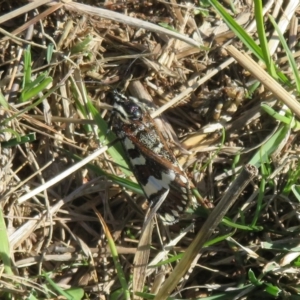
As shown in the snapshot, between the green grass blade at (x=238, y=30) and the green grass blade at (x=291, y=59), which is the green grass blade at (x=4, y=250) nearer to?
the green grass blade at (x=238, y=30)

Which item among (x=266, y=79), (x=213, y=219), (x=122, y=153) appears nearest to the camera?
(x=213, y=219)

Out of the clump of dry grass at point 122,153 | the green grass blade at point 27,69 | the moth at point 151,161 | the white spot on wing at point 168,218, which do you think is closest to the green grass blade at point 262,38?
the clump of dry grass at point 122,153

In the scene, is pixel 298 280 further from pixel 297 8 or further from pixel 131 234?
pixel 297 8

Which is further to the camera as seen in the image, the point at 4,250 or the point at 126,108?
the point at 126,108

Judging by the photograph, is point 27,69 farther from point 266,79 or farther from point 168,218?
point 266,79

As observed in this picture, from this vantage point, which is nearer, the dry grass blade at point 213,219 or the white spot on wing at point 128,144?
Answer: the dry grass blade at point 213,219

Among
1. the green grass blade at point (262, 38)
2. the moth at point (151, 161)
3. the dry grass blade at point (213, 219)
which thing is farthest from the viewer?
the moth at point (151, 161)

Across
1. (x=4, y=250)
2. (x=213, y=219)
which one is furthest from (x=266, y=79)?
(x=4, y=250)

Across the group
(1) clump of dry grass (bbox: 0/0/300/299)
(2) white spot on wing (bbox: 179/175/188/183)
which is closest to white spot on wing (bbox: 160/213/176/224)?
(1) clump of dry grass (bbox: 0/0/300/299)
